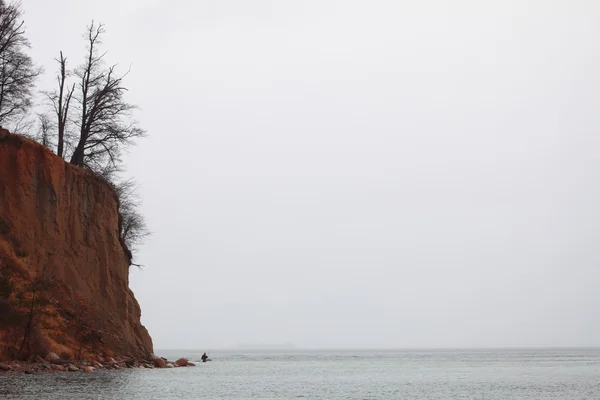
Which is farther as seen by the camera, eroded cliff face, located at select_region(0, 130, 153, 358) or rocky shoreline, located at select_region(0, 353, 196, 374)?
eroded cliff face, located at select_region(0, 130, 153, 358)

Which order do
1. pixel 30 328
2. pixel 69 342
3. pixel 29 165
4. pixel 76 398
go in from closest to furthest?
1. pixel 76 398
2. pixel 30 328
3. pixel 69 342
4. pixel 29 165

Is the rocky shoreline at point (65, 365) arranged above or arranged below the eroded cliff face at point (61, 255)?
below

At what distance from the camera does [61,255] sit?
40406 mm

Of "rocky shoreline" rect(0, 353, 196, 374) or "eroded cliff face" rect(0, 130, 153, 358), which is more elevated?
"eroded cliff face" rect(0, 130, 153, 358)

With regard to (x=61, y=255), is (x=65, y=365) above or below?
below

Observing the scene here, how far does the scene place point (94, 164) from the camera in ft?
158

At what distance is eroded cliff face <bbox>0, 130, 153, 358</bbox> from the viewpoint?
36000mm

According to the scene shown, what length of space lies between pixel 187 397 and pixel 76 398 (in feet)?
19.6

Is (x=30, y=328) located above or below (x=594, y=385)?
above

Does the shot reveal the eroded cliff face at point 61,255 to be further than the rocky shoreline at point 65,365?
Yes

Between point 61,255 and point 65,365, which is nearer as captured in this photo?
point 65,365

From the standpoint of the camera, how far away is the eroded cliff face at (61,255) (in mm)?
36000

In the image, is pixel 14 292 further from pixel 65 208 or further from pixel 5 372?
pixel 65 208

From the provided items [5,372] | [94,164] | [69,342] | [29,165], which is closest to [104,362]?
[69,342]
